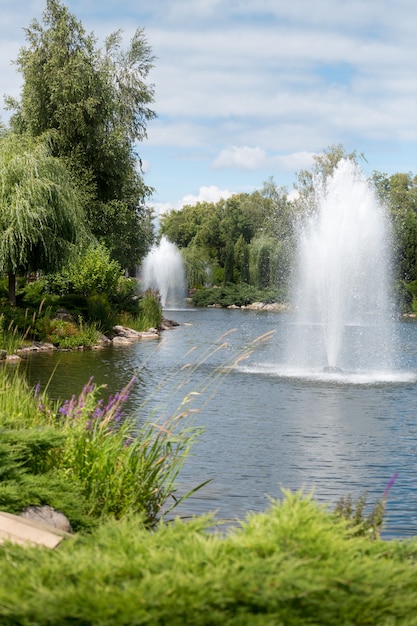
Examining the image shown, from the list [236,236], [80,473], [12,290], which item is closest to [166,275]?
[236,236]

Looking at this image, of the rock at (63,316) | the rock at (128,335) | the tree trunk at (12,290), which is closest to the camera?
the tree trunk at (12,290)

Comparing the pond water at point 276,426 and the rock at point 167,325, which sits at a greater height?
the rock at point 167,325

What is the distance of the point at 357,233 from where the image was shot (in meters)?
26.9

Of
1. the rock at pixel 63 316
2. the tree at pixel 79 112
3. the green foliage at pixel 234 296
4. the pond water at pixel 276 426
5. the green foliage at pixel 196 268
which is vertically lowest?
the pond water at pixel 276 426

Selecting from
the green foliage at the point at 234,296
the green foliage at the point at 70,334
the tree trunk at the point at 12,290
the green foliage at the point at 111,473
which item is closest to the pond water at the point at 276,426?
the green foliage at the point at 111,473

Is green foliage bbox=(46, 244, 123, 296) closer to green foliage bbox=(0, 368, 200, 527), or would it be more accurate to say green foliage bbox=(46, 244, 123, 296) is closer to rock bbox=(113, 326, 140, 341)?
rock bbox=(113, 326, 140, 341)

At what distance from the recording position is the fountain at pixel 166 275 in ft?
218

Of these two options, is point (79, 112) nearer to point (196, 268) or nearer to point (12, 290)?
point (12, 290)

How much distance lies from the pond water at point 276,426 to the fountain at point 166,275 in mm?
41891

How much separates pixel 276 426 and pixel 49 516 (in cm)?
781

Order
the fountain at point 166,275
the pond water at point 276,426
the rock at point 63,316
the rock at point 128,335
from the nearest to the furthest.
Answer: the pond water at point 276,426 < the rock at point 63,316 < the rock at point 128,335 < the fountain at point 166,275

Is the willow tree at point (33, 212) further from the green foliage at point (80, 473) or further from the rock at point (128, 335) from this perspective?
the green foliage at point (80, 473)

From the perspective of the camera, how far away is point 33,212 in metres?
24.2

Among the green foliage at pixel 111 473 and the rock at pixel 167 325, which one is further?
the rock at pixel 167 325
